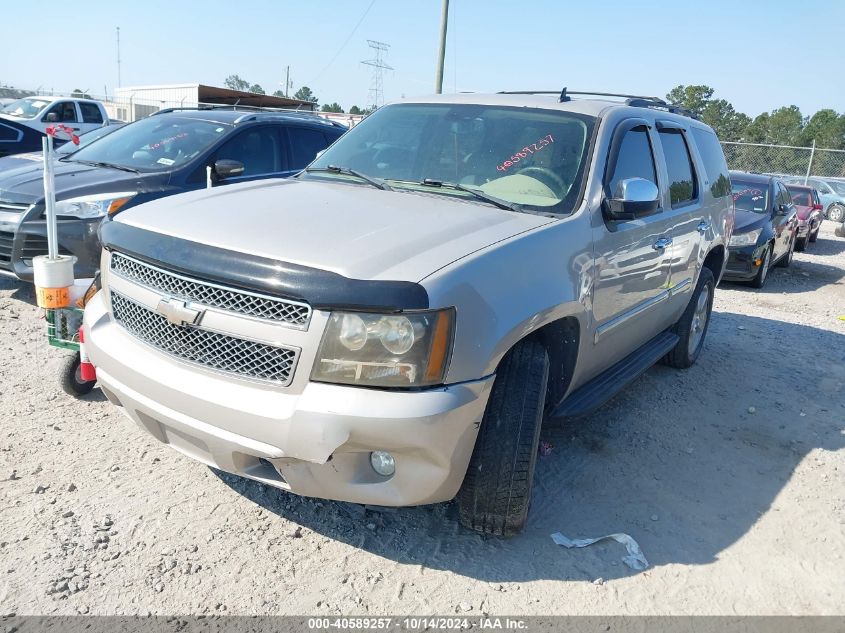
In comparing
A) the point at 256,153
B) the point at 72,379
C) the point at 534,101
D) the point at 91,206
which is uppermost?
the point at 534,101

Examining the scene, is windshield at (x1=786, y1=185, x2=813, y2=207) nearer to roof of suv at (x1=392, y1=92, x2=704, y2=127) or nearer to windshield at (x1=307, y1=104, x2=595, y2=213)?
roof of suv at (x1=392, y1=92, x2=704, y2=127)

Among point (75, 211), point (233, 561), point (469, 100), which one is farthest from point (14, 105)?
point (233, 561)

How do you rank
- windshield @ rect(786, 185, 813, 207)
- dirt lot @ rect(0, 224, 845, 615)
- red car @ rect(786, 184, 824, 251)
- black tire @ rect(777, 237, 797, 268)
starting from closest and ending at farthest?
dirt lot @ rect(0, 224, 845, 615) → black tire @ rect(777, 237, 797, 268) → red car @ rect(786, 184, 824, 251) → windshield @ rect(786, 185, 813, 207)

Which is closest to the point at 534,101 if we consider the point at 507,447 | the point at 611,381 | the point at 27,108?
the point at 611,381

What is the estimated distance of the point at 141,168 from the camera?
6320 mm

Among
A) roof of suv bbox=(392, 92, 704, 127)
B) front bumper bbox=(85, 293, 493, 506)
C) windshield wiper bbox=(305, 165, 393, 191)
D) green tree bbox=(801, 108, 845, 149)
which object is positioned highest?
green tree bbox=(801, 108, 845, 149)

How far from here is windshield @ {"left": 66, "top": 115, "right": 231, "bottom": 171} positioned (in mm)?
6430

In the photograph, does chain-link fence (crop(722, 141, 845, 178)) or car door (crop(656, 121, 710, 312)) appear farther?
chain-link fence (crop(722, 141, 845, 178))

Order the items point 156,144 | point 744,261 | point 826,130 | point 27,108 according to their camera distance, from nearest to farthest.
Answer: point 156,144 < point 744,261 < point 27,108 < point 826,130

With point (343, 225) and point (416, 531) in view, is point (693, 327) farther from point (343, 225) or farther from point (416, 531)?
point (343, 225)

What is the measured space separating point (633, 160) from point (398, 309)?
2279mm

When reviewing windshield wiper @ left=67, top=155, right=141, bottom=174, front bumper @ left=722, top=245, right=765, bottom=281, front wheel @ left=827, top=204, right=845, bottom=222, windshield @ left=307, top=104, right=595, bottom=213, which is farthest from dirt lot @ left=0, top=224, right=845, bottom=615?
front wheel @ left=827, top=204, right=845, bottom=222

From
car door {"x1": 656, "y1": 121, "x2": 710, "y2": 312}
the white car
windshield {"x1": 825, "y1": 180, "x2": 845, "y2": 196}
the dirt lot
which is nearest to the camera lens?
the dirt lot

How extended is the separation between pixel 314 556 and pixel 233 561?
33 cm
